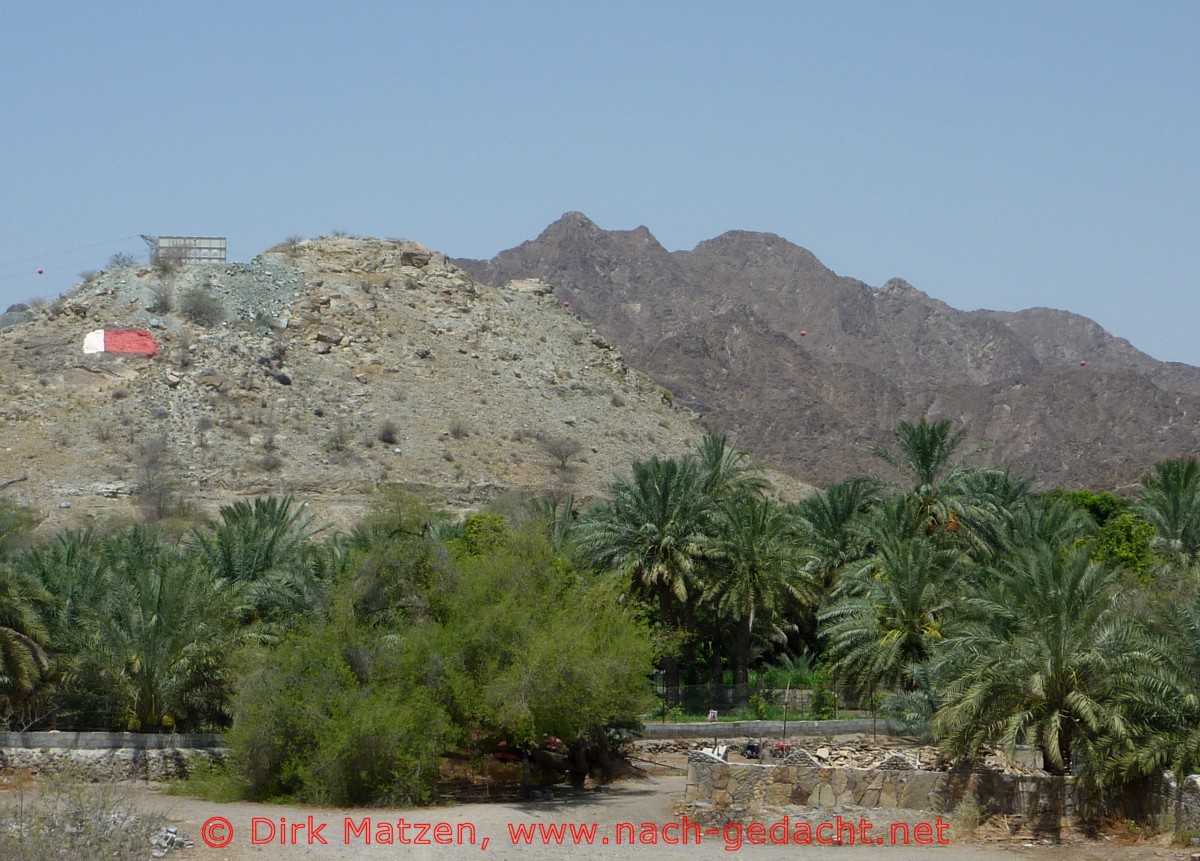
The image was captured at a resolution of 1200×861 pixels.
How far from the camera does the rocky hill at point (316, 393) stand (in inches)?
2768

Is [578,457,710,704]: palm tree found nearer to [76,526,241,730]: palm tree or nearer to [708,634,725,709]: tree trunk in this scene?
[708,634,725,709]: tree trunk


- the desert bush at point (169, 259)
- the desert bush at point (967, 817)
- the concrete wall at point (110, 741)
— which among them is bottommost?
the desert bush at point (967, 817)

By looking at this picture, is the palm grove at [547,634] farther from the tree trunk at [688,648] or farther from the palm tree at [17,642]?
the tree trunk at [688,648]

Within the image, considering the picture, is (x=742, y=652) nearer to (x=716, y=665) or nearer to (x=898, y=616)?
(x=716, y=665)

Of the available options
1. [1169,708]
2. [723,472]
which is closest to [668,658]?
[723,472]

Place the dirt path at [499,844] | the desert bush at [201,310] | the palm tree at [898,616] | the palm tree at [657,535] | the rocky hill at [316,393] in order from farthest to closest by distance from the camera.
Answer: the desert bush at [201,310] → the rocky hill at [316,393] → the palm tree at [657,535] → the palm tree at [898,616] → the dirt path at [499,844]

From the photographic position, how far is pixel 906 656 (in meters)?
35.0

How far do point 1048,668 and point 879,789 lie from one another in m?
3.38

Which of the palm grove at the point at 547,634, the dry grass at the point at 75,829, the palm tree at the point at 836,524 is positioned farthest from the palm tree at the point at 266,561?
the palm tree at the point at 836,524

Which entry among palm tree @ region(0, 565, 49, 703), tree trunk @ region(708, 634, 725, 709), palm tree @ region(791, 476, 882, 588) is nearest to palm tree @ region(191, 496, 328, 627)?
palm tree @ region(0, 565, 49, 703)

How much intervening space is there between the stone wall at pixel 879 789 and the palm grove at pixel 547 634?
57 cm

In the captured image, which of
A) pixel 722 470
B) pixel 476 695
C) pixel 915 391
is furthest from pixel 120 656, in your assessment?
pixel 915 391

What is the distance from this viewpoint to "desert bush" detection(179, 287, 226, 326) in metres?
86.6

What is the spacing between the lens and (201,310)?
86812mm
